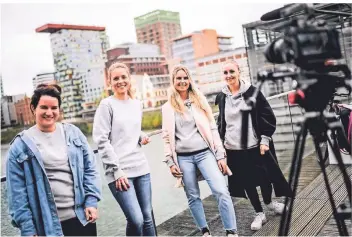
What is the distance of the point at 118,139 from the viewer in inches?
78.4

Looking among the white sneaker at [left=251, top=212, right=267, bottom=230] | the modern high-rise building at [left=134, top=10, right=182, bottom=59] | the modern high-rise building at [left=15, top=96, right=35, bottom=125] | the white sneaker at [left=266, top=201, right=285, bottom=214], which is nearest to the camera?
the modern high-rise building at [left=15, top=96, right=35, bottom=125]

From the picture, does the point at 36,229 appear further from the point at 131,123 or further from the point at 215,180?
the point at 215,180

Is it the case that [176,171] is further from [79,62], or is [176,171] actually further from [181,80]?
[79,62]

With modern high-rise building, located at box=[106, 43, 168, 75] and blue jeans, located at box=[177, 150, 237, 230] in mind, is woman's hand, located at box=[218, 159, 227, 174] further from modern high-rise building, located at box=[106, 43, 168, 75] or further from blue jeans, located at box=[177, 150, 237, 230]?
modern high-rise building, located at box=[106, 43, 168, 75]

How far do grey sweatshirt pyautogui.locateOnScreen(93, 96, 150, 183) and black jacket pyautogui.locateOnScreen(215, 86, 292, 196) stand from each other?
850 mm

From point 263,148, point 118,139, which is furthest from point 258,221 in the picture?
point 118,139

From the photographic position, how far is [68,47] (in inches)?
2218

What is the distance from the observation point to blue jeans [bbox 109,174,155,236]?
194 centimetres

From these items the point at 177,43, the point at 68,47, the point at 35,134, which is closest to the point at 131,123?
the point at 35,134

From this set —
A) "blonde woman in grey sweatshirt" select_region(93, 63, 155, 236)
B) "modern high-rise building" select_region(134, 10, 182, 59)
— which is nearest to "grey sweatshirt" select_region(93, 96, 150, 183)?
"blonde woman in grey sweatshirt" select_region(93, 63, 155, 236)

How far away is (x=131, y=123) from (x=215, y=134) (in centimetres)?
66

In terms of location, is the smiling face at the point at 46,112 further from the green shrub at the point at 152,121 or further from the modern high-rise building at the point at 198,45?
the modern high-rise building at the point at 198,45

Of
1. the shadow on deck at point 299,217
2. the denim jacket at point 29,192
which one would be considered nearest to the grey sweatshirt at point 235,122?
the shadow on deck at point 299,217

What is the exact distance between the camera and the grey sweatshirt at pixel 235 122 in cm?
257
